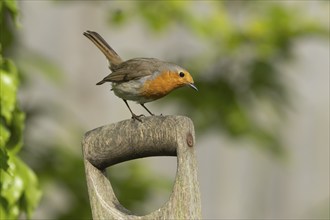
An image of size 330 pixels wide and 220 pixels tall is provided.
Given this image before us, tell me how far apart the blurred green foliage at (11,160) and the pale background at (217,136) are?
11.1ft

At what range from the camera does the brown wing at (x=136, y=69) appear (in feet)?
15.2

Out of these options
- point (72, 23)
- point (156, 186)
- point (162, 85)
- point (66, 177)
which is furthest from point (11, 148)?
point (72, 23)

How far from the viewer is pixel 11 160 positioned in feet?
12.2

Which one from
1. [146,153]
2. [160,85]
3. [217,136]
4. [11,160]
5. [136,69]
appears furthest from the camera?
[217,136]

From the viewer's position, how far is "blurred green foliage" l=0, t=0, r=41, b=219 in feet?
12.0

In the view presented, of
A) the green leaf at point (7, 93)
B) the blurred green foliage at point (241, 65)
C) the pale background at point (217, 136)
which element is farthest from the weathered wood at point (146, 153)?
the pale background at point (217, 136)

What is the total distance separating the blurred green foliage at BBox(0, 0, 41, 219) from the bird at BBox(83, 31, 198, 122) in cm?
64

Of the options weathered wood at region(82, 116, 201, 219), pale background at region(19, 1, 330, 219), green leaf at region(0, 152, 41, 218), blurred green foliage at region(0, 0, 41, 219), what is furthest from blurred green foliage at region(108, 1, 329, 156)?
weathered wood at region(82, 116, 201, 219)

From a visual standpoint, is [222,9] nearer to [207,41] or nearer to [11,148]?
[207,41]

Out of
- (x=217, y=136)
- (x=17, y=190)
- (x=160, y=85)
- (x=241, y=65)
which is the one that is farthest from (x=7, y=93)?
(x=217, y=136)

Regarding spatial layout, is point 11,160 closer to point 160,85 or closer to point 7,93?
point 7,93

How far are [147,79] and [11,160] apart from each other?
1.11 meters

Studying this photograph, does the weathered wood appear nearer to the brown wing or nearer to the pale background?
the brown wing

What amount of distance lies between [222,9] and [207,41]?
258 mm
